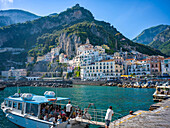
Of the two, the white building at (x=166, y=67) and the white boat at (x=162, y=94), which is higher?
the white building at (x=166, y=67)

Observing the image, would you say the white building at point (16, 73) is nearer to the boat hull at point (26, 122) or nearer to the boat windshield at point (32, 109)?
the boat hull at point (26, 122)

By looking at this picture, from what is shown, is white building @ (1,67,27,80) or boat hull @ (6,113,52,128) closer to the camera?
boat hull @ (6,113,52,128)

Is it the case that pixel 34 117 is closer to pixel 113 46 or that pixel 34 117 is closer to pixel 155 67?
pixel 155 67

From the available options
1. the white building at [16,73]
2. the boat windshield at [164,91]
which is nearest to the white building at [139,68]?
the boat windshield at [164,91]

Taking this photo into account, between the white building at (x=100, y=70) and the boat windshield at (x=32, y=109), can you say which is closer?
the boat windshield at (x=32, y=109)

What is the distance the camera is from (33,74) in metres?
137

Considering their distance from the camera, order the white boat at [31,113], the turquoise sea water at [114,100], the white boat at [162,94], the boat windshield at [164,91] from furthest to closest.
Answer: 1. the boat windshield at [164,91]
2. the white boat at [162,94]
3. the turquoise sea water at [114,100]
4. the white boat at [31,113]

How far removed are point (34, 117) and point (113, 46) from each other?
462 feet

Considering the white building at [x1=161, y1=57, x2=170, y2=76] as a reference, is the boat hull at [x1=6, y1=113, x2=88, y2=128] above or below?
below

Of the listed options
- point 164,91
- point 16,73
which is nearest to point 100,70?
point 164,91

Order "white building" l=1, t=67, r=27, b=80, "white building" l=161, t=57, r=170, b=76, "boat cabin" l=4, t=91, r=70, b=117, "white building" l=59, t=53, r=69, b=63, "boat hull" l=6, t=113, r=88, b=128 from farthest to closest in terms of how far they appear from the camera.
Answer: "white building" l=1, t=67, r=27, b=80, "white building" l=59, t=53, r=69, b=63, "white building" l=161, t=57, r=170, b=76, "boat cabin" l=4, t=91, r=70, b=117, "boat hull" l=6, t=113, r=88, b=128

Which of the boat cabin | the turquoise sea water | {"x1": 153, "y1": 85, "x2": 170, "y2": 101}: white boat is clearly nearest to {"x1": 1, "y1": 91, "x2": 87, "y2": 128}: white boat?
the boat cabin

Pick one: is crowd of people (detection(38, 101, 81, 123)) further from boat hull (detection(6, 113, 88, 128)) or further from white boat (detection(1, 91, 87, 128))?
boat hull (detection(6, 113, 88, 128))

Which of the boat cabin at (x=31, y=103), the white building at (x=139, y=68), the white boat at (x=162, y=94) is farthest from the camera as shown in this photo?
the white building at (x=139, y=68)
